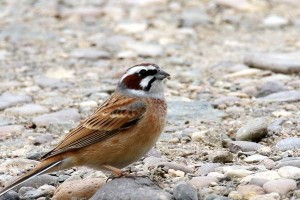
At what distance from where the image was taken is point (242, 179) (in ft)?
22.0

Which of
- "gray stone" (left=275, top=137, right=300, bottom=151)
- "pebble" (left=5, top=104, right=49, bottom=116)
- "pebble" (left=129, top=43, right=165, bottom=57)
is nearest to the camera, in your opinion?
"gray stone" (left=275, top=137, right=300, bottom=151)

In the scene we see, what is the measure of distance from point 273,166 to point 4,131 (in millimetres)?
3148

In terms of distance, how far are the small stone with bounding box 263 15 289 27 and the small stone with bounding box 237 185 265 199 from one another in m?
7.28

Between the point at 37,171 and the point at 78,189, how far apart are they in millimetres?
364

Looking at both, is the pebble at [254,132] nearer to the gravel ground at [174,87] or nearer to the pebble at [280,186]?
the gravel ground at [174,87]

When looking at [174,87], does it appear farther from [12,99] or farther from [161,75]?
[161,75]

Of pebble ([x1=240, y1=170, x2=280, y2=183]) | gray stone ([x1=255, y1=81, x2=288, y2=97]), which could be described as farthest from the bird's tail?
gray stone ([x1=255, y1=81, x2=288, y2=97])

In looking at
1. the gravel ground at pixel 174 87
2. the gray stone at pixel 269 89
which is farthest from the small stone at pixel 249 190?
the gray stone at pixel 269 89

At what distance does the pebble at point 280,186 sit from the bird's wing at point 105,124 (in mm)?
1192

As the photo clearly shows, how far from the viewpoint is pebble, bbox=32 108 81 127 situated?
29.8ft

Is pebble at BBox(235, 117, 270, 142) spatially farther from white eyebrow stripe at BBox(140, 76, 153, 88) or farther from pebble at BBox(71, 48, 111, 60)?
pebble at BBox(71, 48, 111, 60)

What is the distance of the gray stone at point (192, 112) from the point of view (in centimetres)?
918

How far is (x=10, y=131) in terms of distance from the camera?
348 inches

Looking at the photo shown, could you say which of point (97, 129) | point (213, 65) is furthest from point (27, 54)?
point (97, 129)
